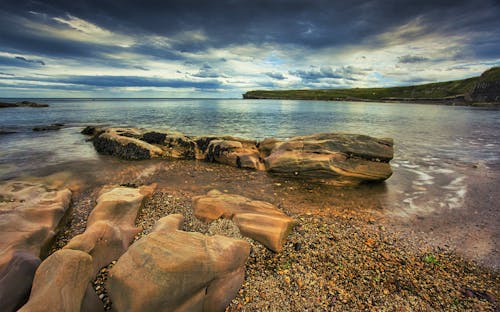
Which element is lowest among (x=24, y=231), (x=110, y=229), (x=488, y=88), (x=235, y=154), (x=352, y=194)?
(x=352, y=194)

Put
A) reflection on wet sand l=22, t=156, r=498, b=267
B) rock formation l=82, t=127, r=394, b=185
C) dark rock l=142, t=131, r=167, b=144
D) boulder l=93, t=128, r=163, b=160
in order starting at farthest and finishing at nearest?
dark rock l=142, t=131, r=167, b=144 < boulder l=93, t=128, r=163, b=160 < rock formation l=82, t=127, r=394, b=185 < reflection on wet sand l=22, t=156, r=498, b=267

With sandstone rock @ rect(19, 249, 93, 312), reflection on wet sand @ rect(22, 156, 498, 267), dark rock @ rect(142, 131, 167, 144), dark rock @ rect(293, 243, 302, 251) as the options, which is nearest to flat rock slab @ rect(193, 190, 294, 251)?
dark rock @ rect(293, 243, 302, 251)

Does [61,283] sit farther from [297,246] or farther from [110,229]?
[297,246]

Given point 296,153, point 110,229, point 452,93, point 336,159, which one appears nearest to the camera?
point 110,229

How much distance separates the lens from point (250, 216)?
22.0ft

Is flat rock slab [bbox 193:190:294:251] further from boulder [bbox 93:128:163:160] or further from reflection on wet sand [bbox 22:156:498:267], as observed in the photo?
boulder [bbox 93:128:163:160]

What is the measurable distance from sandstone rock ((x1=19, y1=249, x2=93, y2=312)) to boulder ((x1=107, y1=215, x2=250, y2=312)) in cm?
48

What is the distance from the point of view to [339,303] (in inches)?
173

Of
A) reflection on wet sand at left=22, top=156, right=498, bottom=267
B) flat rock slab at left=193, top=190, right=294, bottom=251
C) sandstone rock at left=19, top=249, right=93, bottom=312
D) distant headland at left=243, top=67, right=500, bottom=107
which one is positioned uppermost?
distant headland at left=243, top=67, right=500, bottom=107

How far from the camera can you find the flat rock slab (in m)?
6.05

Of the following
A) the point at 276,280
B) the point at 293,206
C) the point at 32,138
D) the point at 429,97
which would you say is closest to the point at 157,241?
the point at 276,280

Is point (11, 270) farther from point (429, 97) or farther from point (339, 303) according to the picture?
point (429, 97)

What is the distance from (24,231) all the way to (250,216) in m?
Answer: 5.81

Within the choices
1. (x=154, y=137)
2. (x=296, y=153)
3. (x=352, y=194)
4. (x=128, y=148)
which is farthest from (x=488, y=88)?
(x=128, y=148)
